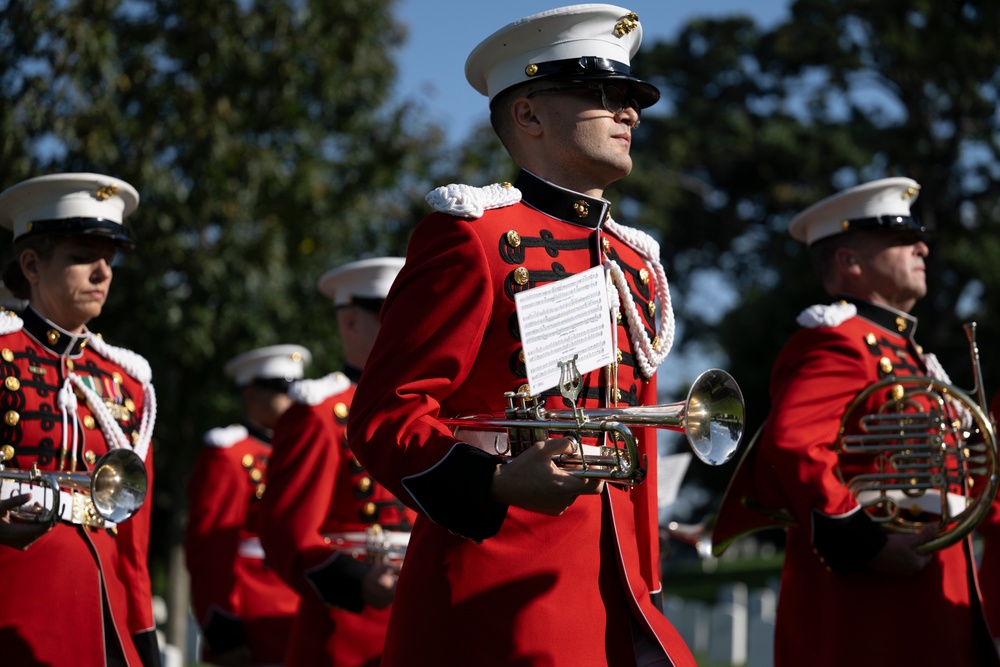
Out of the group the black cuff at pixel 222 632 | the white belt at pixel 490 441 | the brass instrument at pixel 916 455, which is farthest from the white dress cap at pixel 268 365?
the white belt at pixel 490 441

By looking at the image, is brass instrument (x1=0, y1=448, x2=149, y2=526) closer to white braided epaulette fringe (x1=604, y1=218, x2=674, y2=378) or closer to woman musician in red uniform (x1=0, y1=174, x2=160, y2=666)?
woman musician in red uniform (x1=0, y1=174, x2=160, y2=666)

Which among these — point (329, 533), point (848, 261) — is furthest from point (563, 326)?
point (848, 261)

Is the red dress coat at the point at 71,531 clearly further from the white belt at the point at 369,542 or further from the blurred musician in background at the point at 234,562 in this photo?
the blurred musician in background at the point at 234,562

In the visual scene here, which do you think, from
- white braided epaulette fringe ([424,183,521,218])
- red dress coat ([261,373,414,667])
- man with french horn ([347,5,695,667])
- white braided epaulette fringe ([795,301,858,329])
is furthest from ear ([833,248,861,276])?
white braided epaulette fringe ([424,183,521,218])

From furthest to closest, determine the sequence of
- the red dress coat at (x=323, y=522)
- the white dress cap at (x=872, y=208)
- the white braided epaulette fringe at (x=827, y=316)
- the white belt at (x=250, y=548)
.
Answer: the white belt at (x=250, y=548) → the white dress cap at (x=872, y=208) → the white braided epaulette fringe at (x=827, y=316) → the red dress coat at (x=323, y=522)

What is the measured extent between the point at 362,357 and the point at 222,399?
748cm

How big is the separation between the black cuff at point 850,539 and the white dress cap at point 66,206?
3088mm

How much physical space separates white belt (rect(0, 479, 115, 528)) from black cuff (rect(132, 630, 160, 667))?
465mm

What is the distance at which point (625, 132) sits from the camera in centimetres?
421

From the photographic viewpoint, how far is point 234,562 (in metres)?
9.24

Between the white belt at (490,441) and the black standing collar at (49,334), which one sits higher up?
the black standing collar at (49,334)

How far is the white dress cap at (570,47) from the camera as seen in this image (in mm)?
4129

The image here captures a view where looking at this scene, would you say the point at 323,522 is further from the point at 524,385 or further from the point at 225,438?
the point at 225,438

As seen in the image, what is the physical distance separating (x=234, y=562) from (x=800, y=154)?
27068mm
